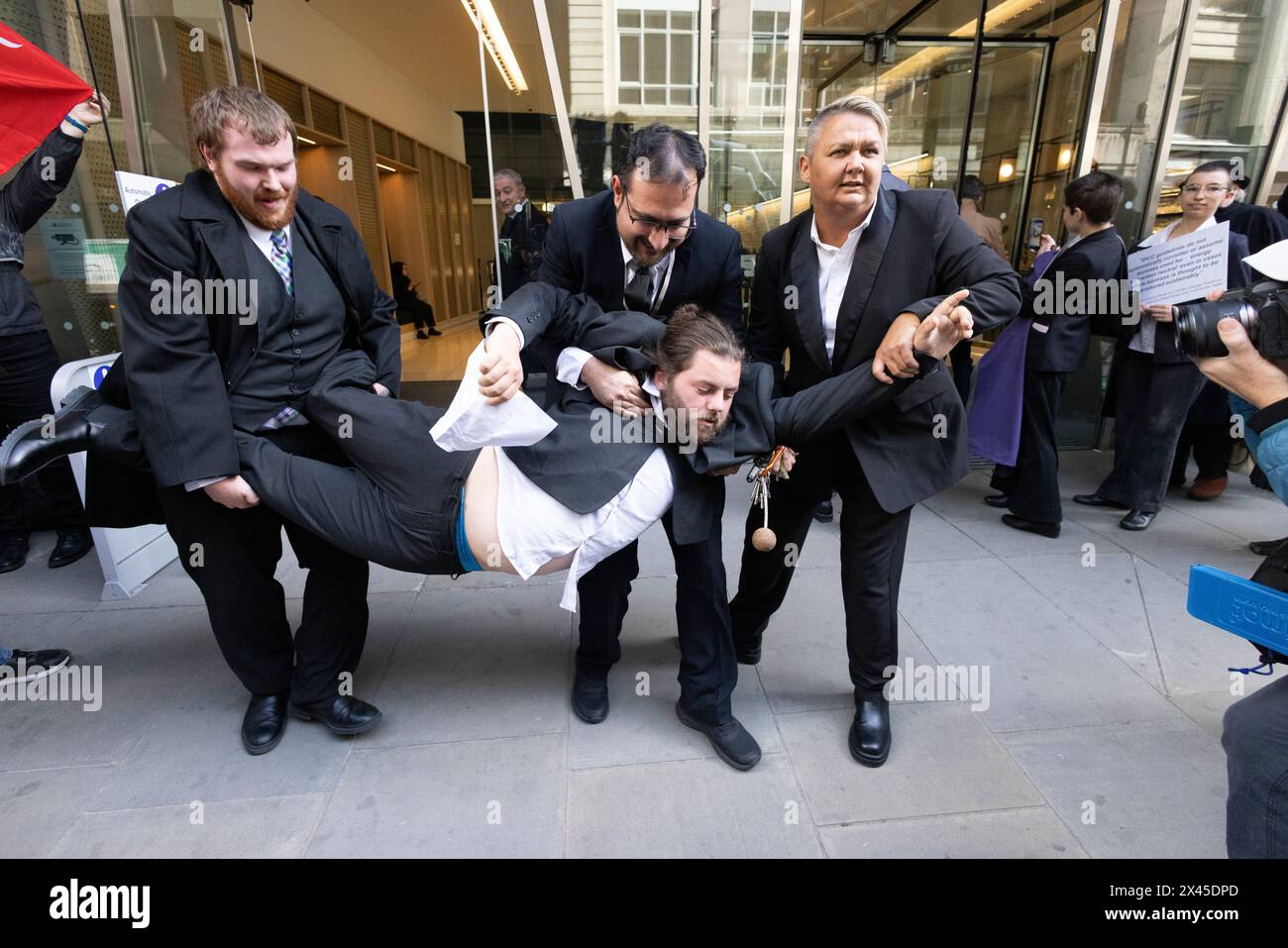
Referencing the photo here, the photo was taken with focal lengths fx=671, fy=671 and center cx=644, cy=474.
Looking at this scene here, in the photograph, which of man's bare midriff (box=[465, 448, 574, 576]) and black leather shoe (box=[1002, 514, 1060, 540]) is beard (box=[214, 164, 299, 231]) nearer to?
man's bare midriff (box=[465, 448, 574, 576])

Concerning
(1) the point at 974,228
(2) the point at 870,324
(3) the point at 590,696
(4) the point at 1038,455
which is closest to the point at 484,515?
(3) the point at 590,696

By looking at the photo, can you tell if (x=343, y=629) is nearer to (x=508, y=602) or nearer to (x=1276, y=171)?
(x=508, y=602)

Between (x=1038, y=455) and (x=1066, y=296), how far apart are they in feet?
2.82

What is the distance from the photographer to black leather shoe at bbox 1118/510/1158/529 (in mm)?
3736

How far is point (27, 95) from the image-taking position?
7.72ft

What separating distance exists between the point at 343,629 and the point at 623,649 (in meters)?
1.03

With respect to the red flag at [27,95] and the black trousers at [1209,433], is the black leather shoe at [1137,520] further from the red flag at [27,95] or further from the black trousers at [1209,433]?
the red flag at [27,95]

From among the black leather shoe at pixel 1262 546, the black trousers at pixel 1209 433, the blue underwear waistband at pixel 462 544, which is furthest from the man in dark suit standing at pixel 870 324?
the black trousers at pixel 1209 433

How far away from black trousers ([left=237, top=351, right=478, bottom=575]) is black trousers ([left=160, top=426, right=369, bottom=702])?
0.31ft

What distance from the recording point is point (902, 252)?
1.83 m

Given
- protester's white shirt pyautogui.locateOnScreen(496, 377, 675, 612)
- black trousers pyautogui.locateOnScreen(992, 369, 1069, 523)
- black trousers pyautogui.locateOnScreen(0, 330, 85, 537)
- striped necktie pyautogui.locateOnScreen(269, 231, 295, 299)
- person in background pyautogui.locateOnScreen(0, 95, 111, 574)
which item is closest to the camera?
protester's white shirt pyautogui.locateOnScreen(496, 377, 675, 612)

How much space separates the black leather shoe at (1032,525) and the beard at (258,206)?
375 centimetres

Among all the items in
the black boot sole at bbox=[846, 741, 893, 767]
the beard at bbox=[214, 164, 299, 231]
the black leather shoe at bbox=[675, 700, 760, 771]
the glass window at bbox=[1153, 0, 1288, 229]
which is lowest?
the black boot sole at bbox=[846, 741, 893, 767]

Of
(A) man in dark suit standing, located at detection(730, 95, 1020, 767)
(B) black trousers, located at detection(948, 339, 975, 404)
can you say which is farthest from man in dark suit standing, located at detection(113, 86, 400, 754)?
(B) black trousers, located at detection(948, 339, 975, 404)
